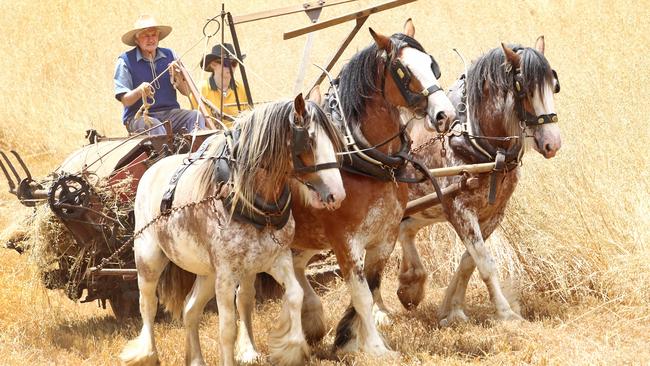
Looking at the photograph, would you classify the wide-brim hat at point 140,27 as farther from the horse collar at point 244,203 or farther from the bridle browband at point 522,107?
the bridle browband at point 522,107

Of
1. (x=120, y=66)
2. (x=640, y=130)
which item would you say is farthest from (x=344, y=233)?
(x=640, y=130)

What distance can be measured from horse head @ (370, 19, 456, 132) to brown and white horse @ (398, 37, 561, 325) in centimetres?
89

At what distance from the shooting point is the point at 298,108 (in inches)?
206

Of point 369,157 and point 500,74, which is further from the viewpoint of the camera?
point 500,74

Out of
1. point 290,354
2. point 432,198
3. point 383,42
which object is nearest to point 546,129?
point 432,198

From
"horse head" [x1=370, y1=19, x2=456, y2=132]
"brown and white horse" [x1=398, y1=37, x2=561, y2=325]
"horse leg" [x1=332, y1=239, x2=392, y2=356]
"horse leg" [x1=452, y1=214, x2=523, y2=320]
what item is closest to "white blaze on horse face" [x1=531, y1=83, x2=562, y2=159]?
"brown and white horse" [x1=398, y1=37, x2=561, y2=325]

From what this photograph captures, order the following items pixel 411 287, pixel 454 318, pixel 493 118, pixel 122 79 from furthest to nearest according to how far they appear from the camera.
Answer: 1. pixel 122 79
2. pixel 411 287
3. pixel 454 318
4. pixel 493 118

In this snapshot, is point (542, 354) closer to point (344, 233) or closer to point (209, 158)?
point (344, 233)

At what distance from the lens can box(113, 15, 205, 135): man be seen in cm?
761

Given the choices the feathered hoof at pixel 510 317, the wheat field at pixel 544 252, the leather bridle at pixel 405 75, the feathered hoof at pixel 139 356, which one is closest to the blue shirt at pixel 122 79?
the wheat field at pixel 544 252

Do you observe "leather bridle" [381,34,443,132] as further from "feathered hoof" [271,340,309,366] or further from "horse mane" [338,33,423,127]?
"feathered hoof" [271,340,309,366]

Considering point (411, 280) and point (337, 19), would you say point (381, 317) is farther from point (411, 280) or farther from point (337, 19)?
point (337, 19)

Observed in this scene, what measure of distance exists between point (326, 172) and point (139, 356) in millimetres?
1853

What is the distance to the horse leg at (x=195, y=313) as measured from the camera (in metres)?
5.96
